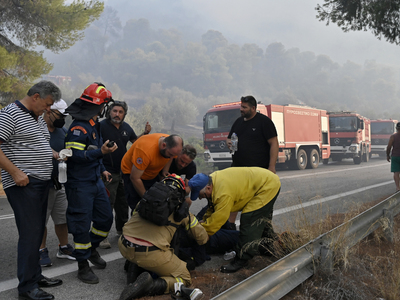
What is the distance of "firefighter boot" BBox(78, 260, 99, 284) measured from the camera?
3.35 m

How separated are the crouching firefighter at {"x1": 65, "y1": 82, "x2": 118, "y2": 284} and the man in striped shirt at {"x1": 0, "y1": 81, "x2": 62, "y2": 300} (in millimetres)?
379

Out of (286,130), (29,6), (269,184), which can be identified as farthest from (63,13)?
(269,184)

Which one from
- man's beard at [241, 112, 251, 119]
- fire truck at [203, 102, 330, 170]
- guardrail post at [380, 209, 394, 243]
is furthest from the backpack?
fire truck at [203, 102, 330, 170]

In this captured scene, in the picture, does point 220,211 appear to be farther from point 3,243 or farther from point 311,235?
point 3,243

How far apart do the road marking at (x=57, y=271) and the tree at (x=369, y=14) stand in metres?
8.34

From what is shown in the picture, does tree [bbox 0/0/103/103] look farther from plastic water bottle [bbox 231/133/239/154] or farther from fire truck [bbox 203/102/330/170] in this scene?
plastic water bottle [bbox 231/133/239/154]

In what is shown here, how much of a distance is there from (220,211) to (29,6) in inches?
497

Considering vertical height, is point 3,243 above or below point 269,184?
below

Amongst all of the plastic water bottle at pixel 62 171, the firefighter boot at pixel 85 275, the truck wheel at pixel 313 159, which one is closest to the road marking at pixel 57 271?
the firefighter boot at pixel 85 275

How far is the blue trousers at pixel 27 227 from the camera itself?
2.90 metres

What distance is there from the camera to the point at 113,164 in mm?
4930

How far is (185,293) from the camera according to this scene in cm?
289

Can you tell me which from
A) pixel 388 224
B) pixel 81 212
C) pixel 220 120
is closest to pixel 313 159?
pixel 220 120

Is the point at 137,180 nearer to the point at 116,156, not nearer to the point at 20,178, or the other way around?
the point at 116,156
